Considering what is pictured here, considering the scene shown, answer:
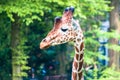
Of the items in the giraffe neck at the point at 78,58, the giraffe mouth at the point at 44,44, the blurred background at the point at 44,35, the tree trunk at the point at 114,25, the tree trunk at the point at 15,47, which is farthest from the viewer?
the tree trunk at the point at 114,25

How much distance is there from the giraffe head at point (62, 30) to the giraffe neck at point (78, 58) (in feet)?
0.39

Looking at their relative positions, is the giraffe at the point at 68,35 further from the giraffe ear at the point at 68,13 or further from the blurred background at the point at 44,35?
the blurred background at the point at 44,35

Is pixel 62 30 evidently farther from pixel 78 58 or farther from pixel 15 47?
pixel 15 47

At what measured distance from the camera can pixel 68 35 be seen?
4.09m

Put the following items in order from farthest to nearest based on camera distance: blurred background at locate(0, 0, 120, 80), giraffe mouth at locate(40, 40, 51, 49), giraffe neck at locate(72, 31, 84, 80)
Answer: blurred background at locate(0, 0, 120, 80)
giraffe neck at locate(72, 31, 84, 80)
giraffe mouth at locate(40, 40, 51, 49)

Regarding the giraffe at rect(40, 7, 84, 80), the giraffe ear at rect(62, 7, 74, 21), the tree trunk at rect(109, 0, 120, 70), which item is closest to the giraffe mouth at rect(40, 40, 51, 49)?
the giraffe at rect(40, 7, 84, 80)

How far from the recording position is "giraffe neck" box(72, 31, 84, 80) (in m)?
Result: 4.15

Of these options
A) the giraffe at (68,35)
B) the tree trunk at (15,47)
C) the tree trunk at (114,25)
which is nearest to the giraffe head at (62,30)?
the giraffe at (68,35)

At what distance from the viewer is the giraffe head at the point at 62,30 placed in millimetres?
3941

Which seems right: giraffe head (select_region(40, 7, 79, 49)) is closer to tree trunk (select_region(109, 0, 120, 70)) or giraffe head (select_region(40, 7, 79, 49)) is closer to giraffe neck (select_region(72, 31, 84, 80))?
giraffe neck (select_region(72, 31, 84, 80))

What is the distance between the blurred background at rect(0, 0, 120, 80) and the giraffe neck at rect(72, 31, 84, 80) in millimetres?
2280

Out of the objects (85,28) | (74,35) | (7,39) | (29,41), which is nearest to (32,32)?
(29,41)

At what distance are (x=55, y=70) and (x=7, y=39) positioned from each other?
205 cm

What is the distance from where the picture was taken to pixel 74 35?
13.5ft
